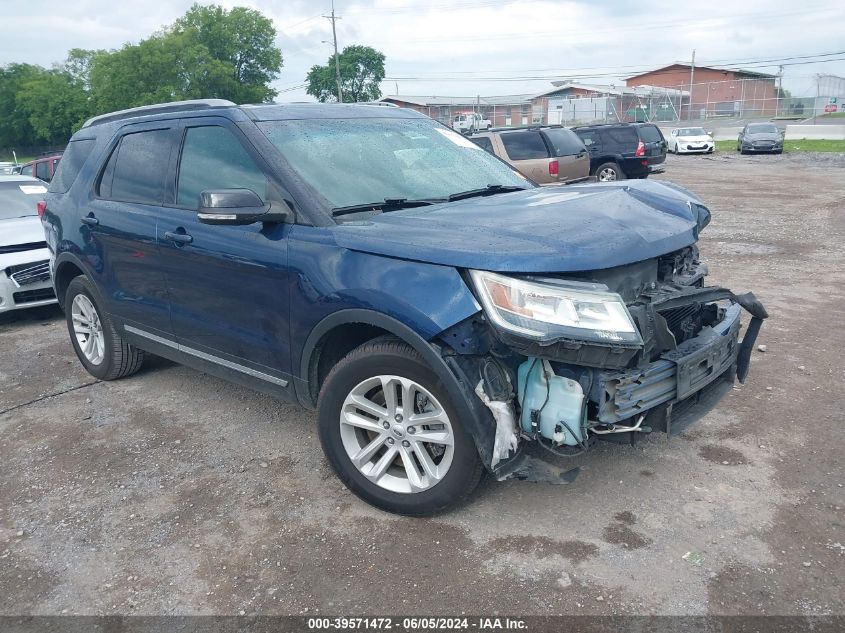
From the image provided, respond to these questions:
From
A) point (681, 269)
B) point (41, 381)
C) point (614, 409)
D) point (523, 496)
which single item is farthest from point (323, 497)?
point (41, 381)

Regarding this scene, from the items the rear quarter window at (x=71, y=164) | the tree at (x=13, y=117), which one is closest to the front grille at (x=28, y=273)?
the rear quarter window at (x=71, y=164)

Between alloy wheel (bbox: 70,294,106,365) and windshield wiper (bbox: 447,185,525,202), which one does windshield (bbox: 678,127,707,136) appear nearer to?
windshield wiper (bbox: 447,185,525,202)

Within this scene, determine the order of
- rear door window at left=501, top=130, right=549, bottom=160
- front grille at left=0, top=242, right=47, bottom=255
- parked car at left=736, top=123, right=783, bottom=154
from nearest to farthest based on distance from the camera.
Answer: front grille at left=0, top=242, right=47, bottom=255, rear door window at left=501, top=130, right=549, bottom=160, parked car at left=736, top=123, right=783, bottom=154

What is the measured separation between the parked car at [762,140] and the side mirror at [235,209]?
105 ft

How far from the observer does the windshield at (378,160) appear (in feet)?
12.2

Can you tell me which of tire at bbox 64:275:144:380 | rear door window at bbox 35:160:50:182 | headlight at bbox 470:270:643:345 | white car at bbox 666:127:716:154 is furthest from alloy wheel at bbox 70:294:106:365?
white car at bbox 666:127:716:154

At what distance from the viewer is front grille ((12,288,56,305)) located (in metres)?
7.09

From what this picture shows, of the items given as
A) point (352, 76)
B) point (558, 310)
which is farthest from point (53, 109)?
point (558, 310)

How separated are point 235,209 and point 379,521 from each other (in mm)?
1639

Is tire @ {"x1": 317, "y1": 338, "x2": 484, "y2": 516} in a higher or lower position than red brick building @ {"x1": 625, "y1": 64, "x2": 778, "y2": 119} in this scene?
lower

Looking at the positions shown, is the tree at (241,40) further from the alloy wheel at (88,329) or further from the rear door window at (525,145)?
the alloy wheel at (88,329)

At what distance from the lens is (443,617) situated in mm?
2723

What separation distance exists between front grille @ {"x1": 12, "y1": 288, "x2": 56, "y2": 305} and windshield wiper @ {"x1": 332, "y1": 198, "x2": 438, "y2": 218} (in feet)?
16.5

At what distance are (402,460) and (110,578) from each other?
1351mm
